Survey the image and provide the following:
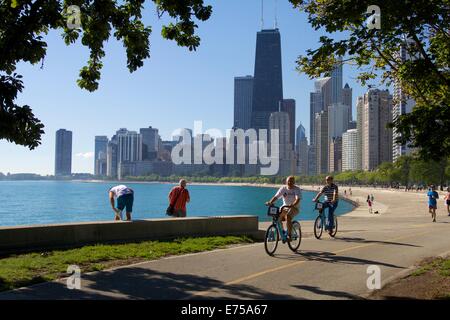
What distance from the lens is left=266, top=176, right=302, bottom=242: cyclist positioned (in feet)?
38.8

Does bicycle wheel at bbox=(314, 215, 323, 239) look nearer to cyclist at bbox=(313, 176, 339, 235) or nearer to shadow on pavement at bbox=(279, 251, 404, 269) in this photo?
cyclist at bbox=(313, 176, 339, 235)

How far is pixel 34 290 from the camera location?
24.5 ft

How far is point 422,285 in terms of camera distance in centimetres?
818

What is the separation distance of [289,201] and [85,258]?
5.10 m

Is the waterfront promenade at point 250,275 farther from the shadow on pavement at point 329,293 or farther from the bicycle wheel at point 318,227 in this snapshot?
the bicycle wheel at point 318,227

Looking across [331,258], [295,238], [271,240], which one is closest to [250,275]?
[271,240]

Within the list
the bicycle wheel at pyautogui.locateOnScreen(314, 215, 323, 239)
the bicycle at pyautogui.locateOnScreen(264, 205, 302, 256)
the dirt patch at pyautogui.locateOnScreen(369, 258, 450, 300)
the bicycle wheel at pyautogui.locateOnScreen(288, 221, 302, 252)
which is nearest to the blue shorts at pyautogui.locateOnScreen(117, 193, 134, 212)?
the bicycle at pyautogui.locateOnScreen(264, 205, 302, 256)

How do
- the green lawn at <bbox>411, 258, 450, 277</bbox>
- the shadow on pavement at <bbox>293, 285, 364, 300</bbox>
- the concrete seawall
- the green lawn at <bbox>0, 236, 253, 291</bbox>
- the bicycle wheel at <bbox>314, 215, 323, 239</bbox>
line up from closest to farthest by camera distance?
1. the shadow on pavement at <bbox>293, 285, 364, 300</bbox>
2. the green lawn at <bbox>0, 236, 253, 291</bbox>
3. the green lawn at <bbox>411, 258, 450, 277</bbox>
4. the concrete seawall
5. the bicycle wheel at <bbox>314, 215, 323, 239</bbox>

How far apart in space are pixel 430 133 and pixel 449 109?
20.5 inches

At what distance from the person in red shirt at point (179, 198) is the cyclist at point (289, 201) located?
3.81 metres

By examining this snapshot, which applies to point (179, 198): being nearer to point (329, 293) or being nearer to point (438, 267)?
point (438, 267)

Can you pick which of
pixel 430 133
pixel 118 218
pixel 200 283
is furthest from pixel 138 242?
pixel 430 133

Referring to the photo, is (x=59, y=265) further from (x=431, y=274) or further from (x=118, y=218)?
(x=431, y=274)

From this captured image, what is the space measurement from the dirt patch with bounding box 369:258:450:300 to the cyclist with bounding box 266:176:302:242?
10.2 feet
